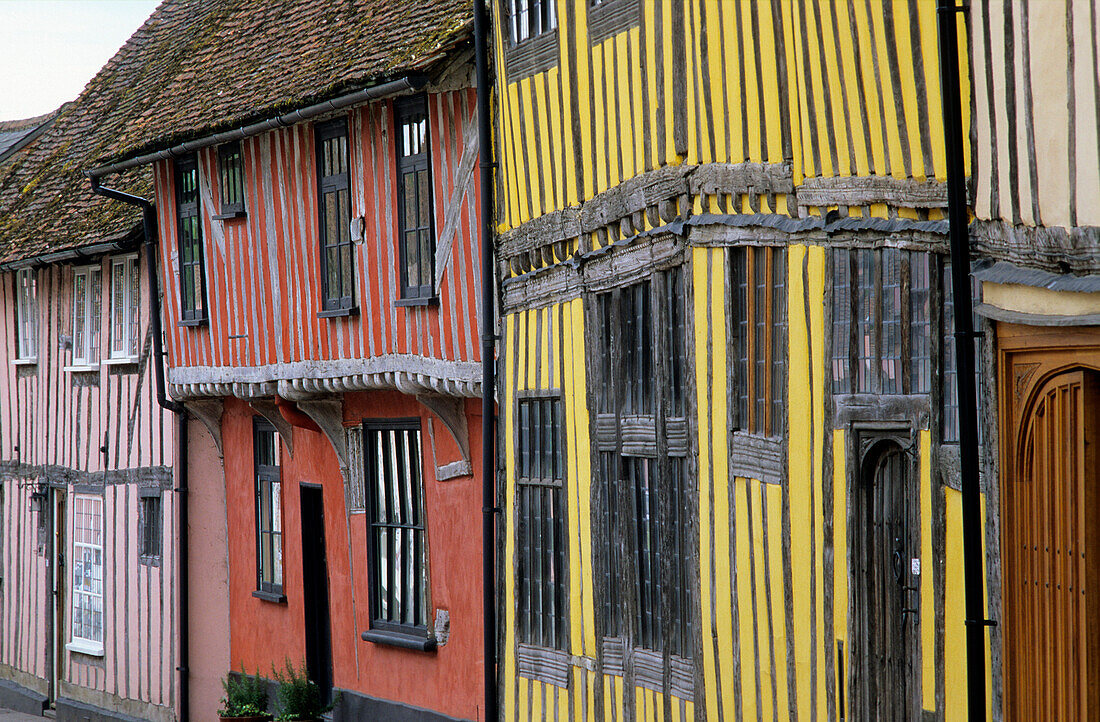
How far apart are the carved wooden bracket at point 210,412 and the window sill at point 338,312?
320 centimetres

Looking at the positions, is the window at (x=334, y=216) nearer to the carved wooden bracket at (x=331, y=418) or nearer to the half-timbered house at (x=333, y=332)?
the half-timbered house at (x=333, y=332)

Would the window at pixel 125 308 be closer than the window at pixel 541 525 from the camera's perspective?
No

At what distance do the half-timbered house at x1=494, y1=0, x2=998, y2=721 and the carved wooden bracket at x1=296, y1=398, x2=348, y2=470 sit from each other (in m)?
4.05

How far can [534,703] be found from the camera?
10516 millimetres

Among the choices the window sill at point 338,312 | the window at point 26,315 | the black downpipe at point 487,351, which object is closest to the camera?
the black downpipe at point 487,351

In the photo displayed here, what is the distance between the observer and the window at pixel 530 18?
10.0 meters

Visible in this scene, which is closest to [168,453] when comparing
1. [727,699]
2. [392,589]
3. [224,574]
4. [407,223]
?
[224,574]

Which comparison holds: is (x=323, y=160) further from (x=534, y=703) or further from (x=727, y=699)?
(x=727, y=699)

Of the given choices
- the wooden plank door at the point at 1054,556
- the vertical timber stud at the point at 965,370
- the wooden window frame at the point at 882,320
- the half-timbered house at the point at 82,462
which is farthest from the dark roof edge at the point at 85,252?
the wooden plank door at the point at 1054,556

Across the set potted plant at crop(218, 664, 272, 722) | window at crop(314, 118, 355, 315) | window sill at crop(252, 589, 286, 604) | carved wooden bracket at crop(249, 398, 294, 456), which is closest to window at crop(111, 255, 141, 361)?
carved wooden bracket at crop(249, 398, 294, 456)

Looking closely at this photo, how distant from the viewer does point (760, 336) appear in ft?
25.2

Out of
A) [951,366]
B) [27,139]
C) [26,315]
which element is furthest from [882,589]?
[27,139]

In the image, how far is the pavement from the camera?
18.7 metres

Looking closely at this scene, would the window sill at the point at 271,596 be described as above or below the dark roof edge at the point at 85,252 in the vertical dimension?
below
